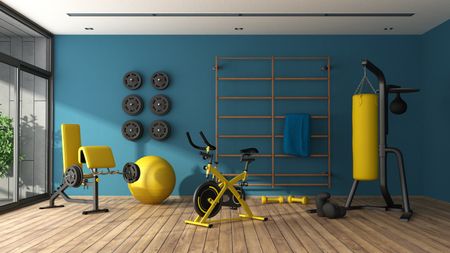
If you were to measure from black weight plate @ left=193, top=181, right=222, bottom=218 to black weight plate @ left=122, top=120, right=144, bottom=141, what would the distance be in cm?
254

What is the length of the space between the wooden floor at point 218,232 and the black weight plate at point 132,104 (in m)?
1.74

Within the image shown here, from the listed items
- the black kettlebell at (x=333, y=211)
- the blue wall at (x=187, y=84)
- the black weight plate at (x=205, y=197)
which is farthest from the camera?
the blue wall at (x=187, y=84)

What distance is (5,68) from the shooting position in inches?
245

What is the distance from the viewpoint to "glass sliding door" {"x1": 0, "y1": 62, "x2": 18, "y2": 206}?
20.0 ft

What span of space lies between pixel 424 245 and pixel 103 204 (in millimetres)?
4447

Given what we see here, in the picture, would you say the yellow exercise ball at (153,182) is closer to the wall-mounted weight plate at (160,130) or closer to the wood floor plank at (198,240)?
the wall-mounted weight plate at (160,130)

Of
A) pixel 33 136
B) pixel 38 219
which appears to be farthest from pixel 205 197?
pixel 33 136

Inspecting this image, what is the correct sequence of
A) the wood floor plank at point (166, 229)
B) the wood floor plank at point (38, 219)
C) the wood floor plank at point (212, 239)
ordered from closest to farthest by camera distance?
1. the wood floor plank at point (212, 239)
2. the wood floor plank at point (166, 229)
3. the wood floor plank at point (38, 219)

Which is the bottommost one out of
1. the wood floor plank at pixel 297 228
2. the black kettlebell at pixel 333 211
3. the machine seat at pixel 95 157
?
the wood floor plank at pixel 297 228

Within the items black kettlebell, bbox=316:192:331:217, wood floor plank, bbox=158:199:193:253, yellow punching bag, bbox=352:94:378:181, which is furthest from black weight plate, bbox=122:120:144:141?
yellow punching bag, bbox=352:94:378:181

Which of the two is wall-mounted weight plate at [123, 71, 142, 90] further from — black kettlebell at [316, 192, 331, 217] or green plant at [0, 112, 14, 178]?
black kettlebell at [316, 192, 331, 217]

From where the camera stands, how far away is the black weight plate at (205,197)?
4812mm

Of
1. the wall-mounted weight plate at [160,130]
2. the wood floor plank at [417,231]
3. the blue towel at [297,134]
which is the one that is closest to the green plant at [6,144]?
the wall-mounted weight plate at [160,130]

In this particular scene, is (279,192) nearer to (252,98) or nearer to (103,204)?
(252,98)
